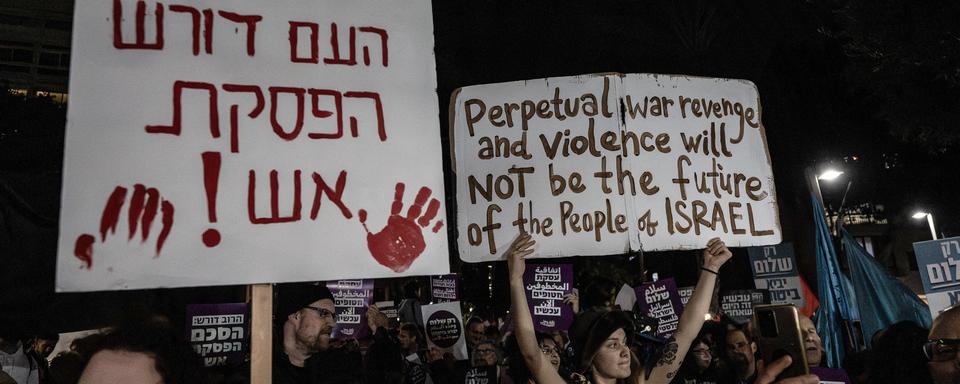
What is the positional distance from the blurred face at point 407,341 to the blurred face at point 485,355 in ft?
5.75

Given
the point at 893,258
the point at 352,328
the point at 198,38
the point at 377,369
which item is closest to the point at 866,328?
the point at 377,369

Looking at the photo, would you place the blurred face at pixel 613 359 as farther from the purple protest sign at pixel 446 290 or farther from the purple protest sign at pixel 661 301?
the purple protest sign at pixel 446 290

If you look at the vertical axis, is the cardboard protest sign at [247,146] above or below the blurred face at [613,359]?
above

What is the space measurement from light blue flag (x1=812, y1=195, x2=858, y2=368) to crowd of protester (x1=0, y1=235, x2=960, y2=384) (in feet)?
3.40

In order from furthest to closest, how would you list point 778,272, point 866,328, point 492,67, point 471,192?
point 492,67 → point 778,272 → point 866,328 → point 471,192

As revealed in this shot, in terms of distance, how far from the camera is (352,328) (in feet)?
28.1

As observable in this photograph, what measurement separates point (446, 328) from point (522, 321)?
18.2ft

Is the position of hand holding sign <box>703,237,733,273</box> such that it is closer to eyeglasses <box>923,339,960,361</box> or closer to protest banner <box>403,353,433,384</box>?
eyeglasses <box>923,339,960,361</box>

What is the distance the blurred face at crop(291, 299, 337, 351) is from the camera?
3.40 metres

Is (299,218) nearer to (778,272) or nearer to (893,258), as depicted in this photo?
(778,272)

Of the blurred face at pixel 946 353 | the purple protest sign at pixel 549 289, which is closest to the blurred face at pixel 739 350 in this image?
the purple protest sign at pixel 549 289

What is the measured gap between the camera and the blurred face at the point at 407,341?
827cm

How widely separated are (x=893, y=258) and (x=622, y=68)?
3268cm

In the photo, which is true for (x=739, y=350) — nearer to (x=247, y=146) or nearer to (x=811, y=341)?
(x=811, y=341)
